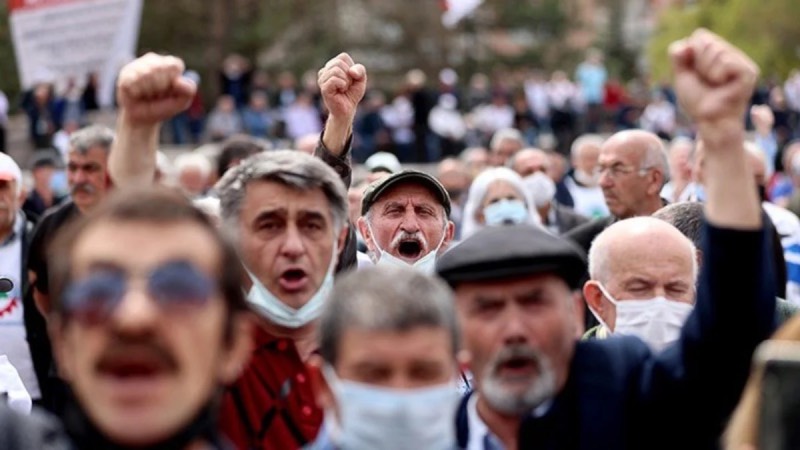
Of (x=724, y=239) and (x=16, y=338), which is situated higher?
(x=724, y=239)

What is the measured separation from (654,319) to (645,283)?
A: 0.18 meters

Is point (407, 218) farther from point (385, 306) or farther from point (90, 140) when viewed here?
point (385, 306)

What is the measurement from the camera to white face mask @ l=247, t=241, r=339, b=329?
17.9ft

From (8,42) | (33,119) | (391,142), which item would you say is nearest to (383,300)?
(33,119)

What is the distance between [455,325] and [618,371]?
0.60 metres

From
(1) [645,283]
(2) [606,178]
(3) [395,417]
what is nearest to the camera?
(3) [395,417]

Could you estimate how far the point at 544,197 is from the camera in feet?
45.2

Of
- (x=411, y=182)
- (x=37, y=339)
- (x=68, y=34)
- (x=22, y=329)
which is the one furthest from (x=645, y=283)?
(x=68, y=34)

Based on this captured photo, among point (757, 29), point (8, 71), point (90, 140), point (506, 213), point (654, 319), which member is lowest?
point (757, 29)

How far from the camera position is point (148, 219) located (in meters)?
3.93

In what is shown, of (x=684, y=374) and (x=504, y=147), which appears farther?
(x=504, y=147)

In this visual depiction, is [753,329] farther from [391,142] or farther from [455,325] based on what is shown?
[391,142]

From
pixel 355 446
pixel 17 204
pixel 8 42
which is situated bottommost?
pixel 8 42

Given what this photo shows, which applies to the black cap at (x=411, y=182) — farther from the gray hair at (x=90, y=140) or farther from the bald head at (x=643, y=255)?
the gray hair at (x=90, y=140)
